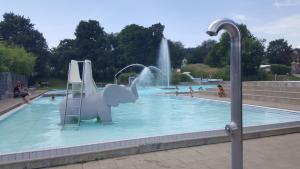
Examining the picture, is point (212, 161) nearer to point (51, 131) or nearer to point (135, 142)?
point (135, 142)

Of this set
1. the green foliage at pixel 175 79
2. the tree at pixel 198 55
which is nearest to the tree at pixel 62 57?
the green foliage at pixel 175 79

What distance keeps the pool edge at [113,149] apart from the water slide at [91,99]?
4.10m

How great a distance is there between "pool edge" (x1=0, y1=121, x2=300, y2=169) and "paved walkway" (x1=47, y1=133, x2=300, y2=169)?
148 mm

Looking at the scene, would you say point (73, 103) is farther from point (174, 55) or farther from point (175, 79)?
point (174, 55)

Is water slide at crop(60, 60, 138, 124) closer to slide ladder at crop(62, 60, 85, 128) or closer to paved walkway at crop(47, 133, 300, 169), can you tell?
slide ladder at crop(62, 60, 85, 128)

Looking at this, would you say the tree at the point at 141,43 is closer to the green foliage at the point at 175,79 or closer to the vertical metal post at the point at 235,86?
the green foliage at the point at 175,79

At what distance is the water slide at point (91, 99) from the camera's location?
10.1 metres

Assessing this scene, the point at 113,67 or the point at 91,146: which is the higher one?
the point at 113,67

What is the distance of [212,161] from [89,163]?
2041mm

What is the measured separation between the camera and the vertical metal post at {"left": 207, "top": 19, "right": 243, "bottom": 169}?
9.16ft

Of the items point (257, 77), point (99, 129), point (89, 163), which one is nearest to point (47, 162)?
point (89, 163)

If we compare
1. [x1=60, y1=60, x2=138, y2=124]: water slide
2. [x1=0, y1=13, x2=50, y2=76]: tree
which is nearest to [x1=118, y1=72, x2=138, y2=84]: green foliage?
[x1=0, y1=13, x2=50, y2=76]: tree

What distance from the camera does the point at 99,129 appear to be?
9922 mm

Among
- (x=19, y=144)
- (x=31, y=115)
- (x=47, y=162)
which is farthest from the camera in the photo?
(x=31, y=115)
